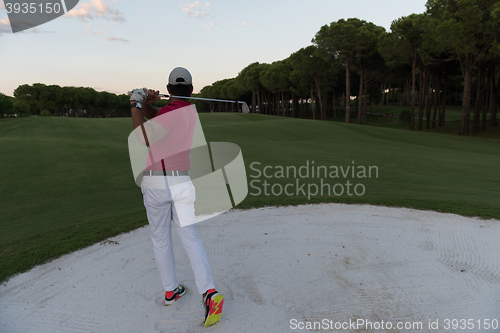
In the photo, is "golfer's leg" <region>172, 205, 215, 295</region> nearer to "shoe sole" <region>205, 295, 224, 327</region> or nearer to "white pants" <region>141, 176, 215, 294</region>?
"white pants" <region>141, 176, 215, 294</region>

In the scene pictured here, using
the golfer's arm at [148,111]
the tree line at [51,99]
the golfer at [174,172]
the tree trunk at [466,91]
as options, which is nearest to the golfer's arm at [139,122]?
the golfer at [174,172]

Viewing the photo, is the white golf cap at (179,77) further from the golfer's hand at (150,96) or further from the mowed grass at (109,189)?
the mowed grass at (109,189)

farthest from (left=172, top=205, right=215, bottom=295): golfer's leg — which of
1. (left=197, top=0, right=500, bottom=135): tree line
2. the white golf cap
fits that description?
(left=197, top=0, right=500, bottom=135): tree line

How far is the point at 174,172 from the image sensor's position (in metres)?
3.37

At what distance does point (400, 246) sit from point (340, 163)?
28.8 feet

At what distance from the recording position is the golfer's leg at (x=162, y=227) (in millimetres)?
3412

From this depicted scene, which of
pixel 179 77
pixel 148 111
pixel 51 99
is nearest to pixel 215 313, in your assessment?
pixel 148 111

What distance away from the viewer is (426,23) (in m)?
31.3

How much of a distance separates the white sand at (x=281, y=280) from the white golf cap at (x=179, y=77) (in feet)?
8.75

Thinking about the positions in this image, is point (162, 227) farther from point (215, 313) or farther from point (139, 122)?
point (139, 122)

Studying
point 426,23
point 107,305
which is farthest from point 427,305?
point 426,23

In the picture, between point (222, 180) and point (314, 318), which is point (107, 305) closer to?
point (314, 318)

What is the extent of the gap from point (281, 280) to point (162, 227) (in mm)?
1893

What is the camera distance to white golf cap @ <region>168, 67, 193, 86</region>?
3.39 meters
